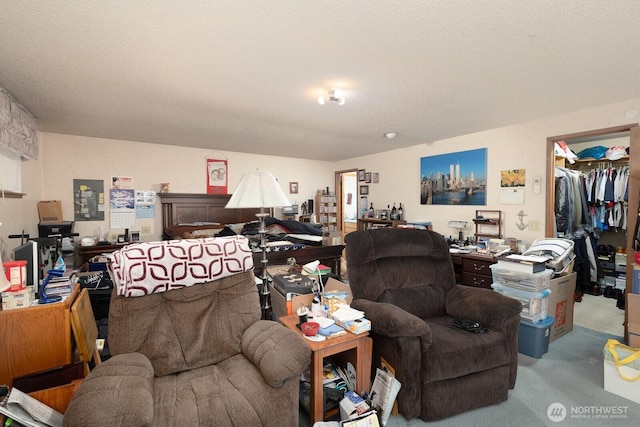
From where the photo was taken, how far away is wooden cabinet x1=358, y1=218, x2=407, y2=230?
505 cm

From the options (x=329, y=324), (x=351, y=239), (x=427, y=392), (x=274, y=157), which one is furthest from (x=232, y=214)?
(x=427, y=392)

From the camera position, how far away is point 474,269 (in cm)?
336

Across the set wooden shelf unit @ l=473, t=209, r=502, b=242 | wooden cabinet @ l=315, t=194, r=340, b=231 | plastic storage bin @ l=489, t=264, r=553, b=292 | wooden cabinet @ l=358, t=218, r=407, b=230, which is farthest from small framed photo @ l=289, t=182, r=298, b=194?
plastic storage bin @ l=489, t=264, r=553, b=292

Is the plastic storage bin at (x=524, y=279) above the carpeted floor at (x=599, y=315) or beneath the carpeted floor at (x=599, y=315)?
above

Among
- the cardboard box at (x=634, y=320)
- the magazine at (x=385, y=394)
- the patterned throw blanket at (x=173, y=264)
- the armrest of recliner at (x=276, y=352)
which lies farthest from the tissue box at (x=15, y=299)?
the cardboard box at (x=634, y=320)

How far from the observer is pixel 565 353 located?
2.53 m

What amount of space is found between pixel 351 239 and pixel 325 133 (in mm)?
2344

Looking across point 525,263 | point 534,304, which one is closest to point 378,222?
point 525,263

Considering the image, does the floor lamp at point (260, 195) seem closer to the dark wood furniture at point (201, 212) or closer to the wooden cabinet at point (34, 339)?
the wooden cabinet at point (34, 339)

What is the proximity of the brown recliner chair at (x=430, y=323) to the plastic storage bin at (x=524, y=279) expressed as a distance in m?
0.74

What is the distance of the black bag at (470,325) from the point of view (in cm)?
190

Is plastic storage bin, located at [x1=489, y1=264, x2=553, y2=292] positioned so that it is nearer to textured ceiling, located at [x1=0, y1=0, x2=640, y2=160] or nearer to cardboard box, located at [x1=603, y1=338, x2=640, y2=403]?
cardboard box, located at [x1=603, y1=338, x2=640, y2=403]

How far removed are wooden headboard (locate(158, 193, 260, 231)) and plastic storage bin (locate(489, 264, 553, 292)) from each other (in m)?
4.38

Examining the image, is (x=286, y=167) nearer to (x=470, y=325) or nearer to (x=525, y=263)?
(x=525, y=263)
